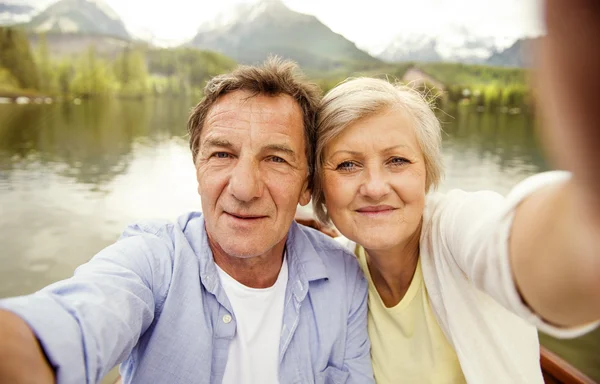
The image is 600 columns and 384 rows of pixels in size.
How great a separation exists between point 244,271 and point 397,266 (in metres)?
0.50

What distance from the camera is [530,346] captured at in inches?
41.4

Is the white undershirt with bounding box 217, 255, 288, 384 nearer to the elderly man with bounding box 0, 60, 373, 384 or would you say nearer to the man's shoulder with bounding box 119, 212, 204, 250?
the elderly man with bounding box 0, 60, 373, 384

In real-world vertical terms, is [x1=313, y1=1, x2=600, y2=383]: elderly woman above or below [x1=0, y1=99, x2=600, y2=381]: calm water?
above

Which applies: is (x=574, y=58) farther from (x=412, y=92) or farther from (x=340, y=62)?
(x=340, y=62)

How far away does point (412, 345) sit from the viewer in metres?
1.18

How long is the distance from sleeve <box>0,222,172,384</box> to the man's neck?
17 cm

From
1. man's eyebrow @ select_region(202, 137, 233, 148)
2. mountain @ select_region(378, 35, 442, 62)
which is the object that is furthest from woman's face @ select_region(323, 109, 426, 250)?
mountain @ select_region(378, 35, 442, 62)

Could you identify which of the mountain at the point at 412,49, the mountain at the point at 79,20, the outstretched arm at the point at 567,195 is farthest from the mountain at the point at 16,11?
the outstretched arm at the point at 567,195

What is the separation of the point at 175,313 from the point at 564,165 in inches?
38.2

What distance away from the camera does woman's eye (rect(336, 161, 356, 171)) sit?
117 centimetres

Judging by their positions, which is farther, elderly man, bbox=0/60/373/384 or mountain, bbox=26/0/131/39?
mountain, bbox=26/0/131/39

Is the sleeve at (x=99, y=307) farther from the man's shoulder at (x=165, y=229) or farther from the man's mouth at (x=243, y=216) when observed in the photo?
the man's mouth at (x=243, y=216)

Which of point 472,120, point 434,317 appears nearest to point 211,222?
point 434,317

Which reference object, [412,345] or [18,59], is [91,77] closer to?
[18,59]
